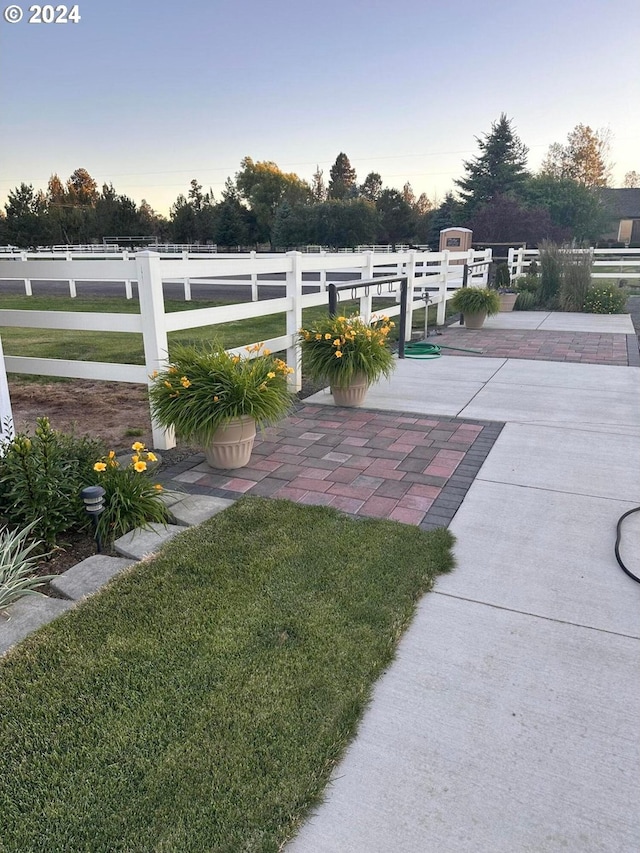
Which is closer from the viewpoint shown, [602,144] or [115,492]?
[115,492]

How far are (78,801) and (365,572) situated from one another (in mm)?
1500

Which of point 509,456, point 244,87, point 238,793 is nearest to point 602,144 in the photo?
point 244,87

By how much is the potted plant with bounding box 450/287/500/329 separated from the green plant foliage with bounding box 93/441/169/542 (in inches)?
337

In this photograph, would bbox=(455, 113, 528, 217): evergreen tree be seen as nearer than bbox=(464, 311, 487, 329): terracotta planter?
No

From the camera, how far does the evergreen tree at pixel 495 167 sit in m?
40.3

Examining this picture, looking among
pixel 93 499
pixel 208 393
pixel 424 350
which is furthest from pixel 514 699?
pixel 424 350

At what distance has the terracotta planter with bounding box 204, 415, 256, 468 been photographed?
12.8 feet

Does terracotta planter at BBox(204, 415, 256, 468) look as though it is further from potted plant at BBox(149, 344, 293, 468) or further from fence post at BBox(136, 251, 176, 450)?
fence post at BBox(136, 251, 176, 450)

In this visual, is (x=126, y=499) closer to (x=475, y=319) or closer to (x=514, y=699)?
(x=514, y=699)

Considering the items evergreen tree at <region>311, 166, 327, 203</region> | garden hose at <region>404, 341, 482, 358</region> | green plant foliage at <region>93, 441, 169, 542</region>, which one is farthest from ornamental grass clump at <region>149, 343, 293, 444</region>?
evergreen tree at <region>311, 166, 327, 203</region>

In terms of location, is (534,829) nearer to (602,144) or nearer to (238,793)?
(238,793)

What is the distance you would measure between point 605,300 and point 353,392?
9544 millimetres

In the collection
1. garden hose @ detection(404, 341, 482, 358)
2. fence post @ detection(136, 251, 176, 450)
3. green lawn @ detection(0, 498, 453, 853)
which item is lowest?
green lawn @ detection(0, 498, 453, 853)

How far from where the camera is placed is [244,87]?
1057 inches
